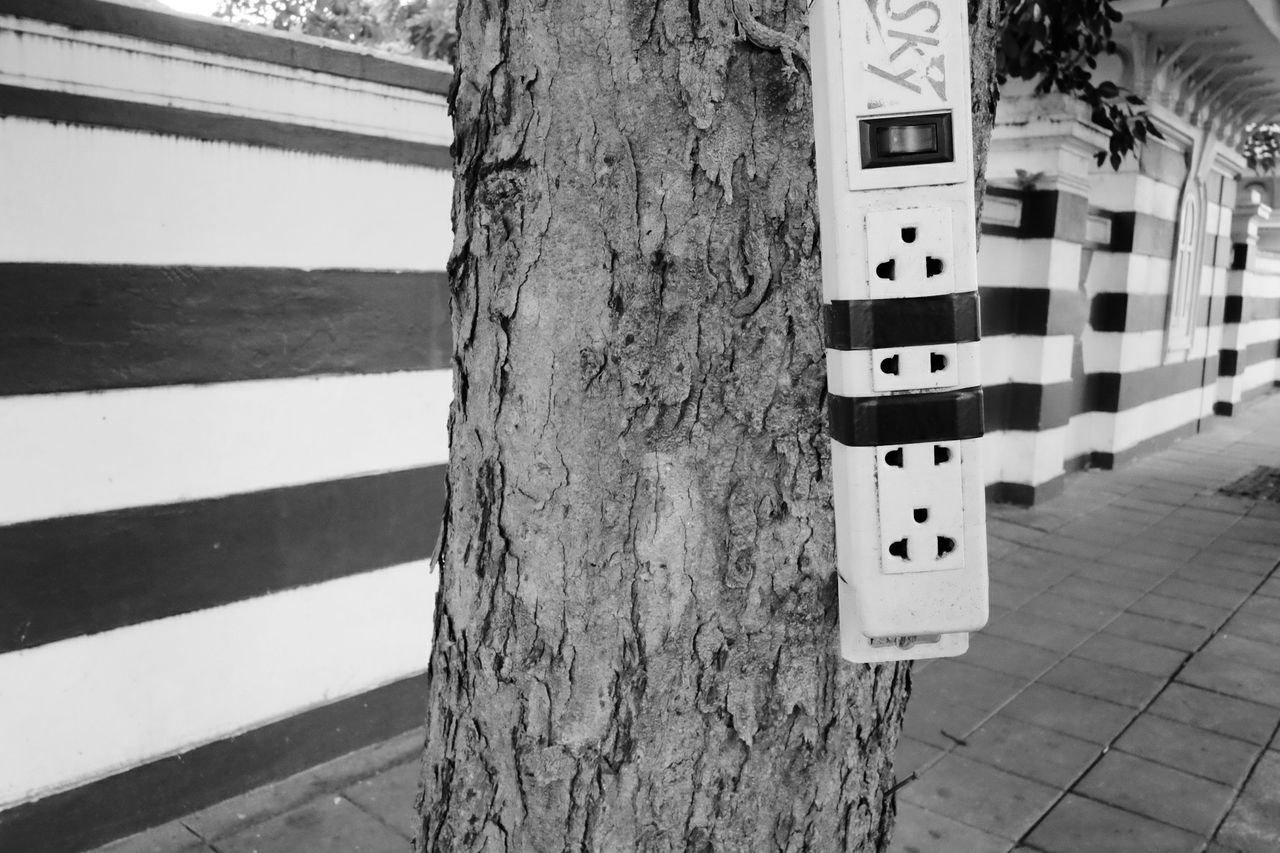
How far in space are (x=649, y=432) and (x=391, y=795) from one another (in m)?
2.37

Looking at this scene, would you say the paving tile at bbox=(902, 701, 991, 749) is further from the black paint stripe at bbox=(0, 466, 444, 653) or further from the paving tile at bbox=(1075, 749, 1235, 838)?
the black paint stripe at bbox=(0, 466, 444, 653)

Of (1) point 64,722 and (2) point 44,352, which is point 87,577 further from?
(2) point 44,352

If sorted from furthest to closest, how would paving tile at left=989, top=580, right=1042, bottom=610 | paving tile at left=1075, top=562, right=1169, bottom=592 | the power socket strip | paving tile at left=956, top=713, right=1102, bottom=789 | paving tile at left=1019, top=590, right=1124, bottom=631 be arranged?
paving tile at left=1075, top=562, right=1169, bottom=592, paving tile at left=989, top=580, right=1042, bottom=610, paving tile at left=1019, top=590, right=1124, bottom=631, paving tile at left=956, top=713, right=1102, bottom=789, the power socket strip

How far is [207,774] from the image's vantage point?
9.96ft

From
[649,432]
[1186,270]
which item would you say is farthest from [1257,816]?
[1186,270]

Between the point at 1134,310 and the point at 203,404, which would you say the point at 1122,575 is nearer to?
the point at 1134,310

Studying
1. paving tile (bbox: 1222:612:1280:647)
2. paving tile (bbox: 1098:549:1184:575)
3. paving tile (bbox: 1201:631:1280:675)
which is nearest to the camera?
paving tile (bbox: 1201:631:1280:675)

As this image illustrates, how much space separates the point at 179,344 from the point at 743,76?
2.10m

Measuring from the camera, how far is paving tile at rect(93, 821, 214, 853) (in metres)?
2.84

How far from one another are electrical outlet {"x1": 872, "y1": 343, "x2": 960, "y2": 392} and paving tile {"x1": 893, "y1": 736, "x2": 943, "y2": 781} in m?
2.71

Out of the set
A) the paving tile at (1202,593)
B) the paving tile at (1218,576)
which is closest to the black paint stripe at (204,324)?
the paving tile at (1202,593)

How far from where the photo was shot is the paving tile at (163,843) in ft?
9.31

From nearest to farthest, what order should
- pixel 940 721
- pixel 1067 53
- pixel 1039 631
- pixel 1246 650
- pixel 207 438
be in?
pixel 207 438 < pixel 940 721 < pixel 1246 650 < pixel 1039 631 < pixel 1067 53

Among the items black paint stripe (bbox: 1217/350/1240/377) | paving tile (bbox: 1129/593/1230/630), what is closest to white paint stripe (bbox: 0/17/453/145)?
paving tile (bbox: 1129/593/1230/630)
